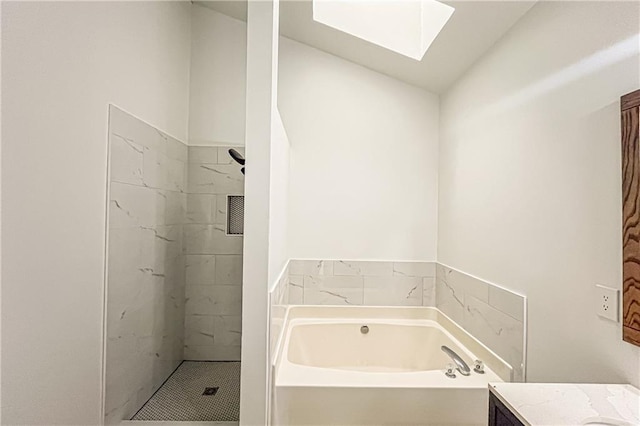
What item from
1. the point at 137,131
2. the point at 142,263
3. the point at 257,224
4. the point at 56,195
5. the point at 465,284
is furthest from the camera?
the point at 465,284

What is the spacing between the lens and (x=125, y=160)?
7.34 ft

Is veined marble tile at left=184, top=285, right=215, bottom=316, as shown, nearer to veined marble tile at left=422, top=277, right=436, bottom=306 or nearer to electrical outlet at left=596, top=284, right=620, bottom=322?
veined marble tile at left=422, top=277, right=436, bottom=306

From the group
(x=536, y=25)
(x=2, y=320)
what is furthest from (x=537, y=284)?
(x=2, y=320)

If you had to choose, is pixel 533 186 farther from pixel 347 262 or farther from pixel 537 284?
pixel 347 262

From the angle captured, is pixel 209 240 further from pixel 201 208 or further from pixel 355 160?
pixel 355 160

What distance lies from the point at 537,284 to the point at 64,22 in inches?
91.9

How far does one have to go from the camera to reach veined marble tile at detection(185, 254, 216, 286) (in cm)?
330

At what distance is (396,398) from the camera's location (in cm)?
200

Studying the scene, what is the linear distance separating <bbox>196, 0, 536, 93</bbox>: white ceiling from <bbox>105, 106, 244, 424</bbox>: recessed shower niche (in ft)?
3.62

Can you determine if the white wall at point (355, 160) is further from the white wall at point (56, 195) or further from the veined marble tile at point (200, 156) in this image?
the white wall at point (56, 195)

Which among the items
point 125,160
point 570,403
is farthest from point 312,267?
point 570,403

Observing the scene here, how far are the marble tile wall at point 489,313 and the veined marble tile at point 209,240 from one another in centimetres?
171

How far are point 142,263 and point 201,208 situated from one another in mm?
907

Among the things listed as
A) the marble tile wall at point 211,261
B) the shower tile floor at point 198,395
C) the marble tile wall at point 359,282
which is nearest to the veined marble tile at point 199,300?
the marble tile wall at point 211,261
